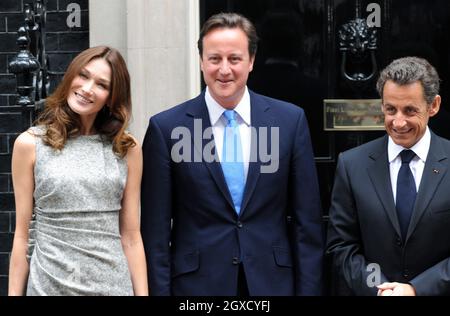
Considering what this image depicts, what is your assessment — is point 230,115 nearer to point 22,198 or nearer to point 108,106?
point 108,106


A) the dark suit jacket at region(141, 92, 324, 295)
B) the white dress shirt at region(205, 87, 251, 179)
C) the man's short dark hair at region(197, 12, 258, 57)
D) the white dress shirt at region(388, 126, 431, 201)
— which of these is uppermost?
the man's short dark hair at region(197, 12, 258, 57)

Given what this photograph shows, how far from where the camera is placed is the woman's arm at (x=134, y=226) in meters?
4.51

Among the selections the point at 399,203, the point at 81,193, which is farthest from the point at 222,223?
the point at 399,203

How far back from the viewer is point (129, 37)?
6.68 meters

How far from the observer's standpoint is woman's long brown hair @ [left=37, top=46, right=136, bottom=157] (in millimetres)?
4426

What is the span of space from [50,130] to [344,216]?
4.66 ft

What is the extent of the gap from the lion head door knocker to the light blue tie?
7.63 feet

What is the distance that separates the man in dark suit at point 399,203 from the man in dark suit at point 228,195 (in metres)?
0.19

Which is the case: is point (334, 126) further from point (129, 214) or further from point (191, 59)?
point (129, 214)

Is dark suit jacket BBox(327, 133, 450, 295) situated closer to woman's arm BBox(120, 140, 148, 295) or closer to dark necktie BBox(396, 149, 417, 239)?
dark necktie BBox(396, 149, 417, 239)

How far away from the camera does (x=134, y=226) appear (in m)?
4.52

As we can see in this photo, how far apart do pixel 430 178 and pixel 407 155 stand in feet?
0.52

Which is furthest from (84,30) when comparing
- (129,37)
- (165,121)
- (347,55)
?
(165,121)

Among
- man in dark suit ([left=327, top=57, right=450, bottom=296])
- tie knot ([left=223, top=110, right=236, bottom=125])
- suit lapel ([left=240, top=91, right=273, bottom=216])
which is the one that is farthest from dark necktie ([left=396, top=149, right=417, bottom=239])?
tie knot ([left=223, top=110, right=236, bottom=125])
